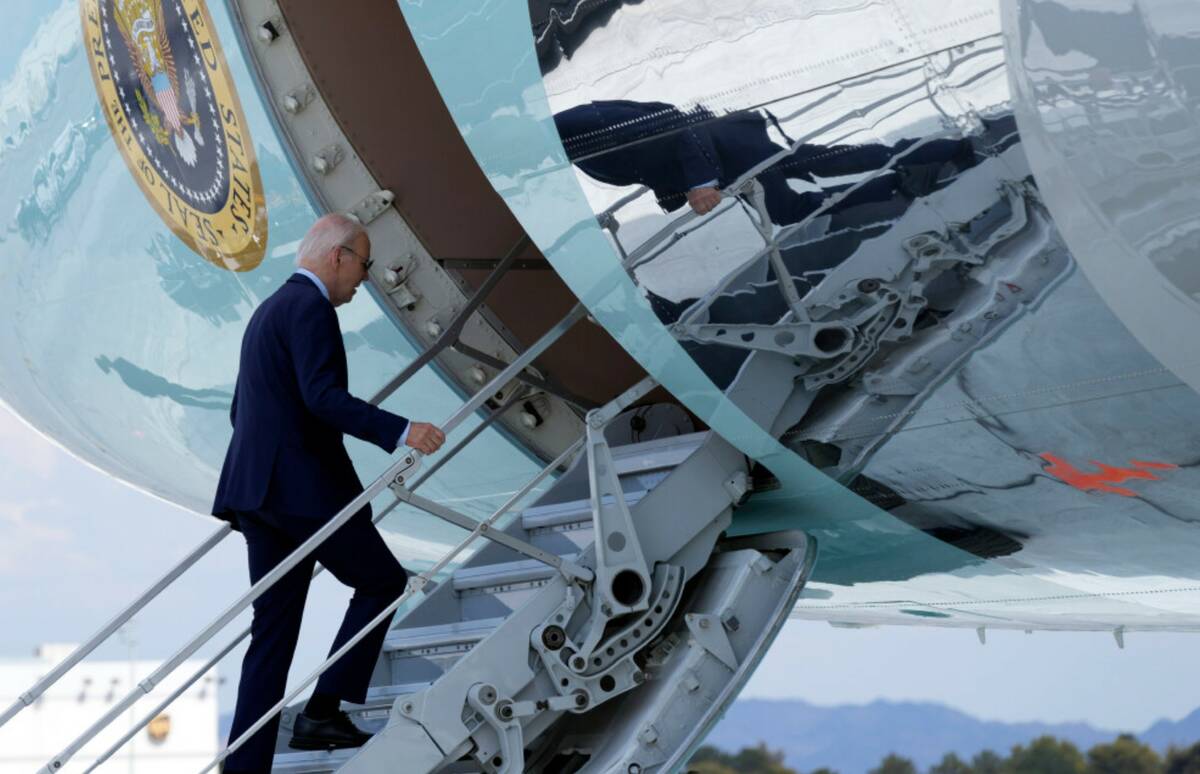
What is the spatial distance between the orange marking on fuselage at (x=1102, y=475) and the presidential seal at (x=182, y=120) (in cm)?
292

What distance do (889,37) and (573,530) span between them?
2.12 metres

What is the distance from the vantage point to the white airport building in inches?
996

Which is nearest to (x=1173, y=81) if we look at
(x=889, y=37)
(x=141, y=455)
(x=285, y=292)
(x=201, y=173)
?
(x=889, y=37)

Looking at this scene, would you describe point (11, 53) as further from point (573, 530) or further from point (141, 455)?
point (573, 530)

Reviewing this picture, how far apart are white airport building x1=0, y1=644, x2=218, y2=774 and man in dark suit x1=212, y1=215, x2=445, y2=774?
20458 millimetres

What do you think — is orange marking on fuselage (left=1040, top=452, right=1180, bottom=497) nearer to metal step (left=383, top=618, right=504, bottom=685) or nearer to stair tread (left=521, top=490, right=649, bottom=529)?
stair tread (left=521, top=490, right=649, bottom=529)

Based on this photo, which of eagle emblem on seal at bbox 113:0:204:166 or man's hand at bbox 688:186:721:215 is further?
eagle emblem on seal at bbox 113:0:204:166

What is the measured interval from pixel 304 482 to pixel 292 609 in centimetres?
37

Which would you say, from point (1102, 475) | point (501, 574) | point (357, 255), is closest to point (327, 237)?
point (357, 255)

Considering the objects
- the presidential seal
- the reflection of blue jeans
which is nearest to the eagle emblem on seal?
the presidential seal

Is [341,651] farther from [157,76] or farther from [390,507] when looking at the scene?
[157,76]

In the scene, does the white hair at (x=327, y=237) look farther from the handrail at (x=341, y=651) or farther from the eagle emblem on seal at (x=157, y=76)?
the eagle emblem on seal at (x=157, y=76)

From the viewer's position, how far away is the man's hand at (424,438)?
163 inches

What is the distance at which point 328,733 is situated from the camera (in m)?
4.43
